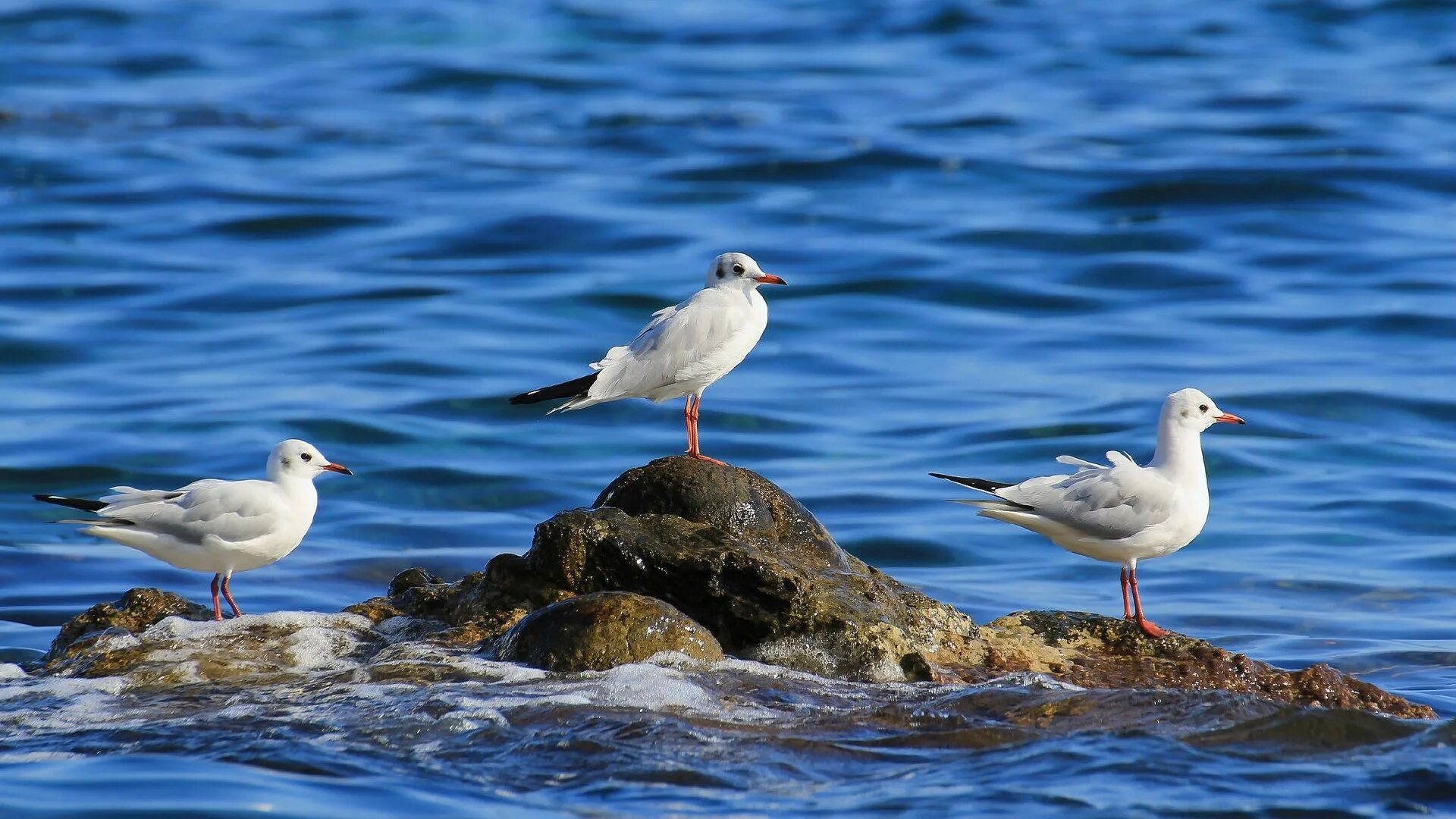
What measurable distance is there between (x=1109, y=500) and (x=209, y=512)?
379cm

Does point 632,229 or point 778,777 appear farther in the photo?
point 632,229

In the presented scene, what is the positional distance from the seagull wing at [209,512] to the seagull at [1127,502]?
2.89m

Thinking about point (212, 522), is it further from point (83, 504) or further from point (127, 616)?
point (83, 504)

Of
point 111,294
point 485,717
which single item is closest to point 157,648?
point 485,717

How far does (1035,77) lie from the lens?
85.4 feet

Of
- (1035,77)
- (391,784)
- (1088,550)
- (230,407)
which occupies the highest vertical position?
(1035,77)

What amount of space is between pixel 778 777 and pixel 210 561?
3215mm

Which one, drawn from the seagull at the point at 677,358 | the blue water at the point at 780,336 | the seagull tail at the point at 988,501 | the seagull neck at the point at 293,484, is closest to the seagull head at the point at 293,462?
the seagull neck at the point at 293,484

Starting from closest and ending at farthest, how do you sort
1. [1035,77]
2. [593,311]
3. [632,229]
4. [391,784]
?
1. [391,784]
2. [593,311]
3. [632,229]
4. [1035,77]

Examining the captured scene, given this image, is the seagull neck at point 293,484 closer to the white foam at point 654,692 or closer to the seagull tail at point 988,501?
the white foam at point 654,692

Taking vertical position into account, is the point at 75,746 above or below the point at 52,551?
below

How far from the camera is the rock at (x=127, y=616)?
7.25 metres

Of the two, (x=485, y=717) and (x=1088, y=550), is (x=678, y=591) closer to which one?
(x=485, y=717)

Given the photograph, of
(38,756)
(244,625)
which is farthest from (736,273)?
(38,756)
